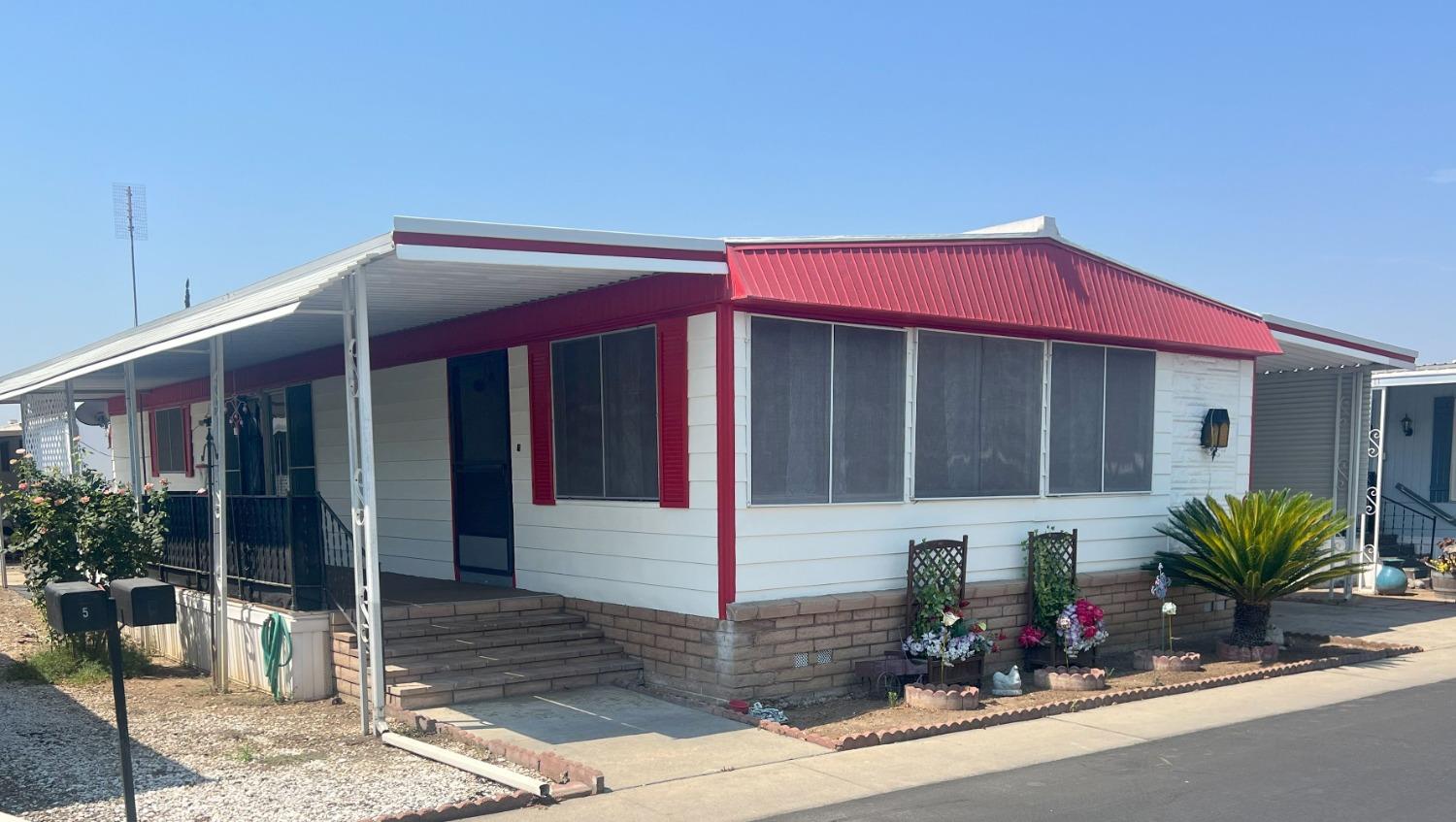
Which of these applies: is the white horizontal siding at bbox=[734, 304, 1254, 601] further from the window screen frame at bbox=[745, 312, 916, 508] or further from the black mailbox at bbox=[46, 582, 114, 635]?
the black mailbox at bbox=[46, 582, 114, 635]

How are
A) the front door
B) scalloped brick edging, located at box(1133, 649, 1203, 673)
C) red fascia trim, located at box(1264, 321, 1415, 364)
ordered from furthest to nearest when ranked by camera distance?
red fascia trim, located at box(1264, 321, 1415, 364) < the front door < scalloped brick edging, located at box(1133, 649, 1203, 673)

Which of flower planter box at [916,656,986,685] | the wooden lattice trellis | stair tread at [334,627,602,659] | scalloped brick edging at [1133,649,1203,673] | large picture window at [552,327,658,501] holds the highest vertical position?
large picture window at [552,327,658,501]

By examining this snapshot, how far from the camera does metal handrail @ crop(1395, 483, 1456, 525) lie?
17250mm

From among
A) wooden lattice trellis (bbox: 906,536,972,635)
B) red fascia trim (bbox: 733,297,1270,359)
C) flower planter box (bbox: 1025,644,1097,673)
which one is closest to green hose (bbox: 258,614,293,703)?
red fascia trim (bbox: 733,297,1270,359)

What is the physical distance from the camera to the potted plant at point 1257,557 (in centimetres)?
998

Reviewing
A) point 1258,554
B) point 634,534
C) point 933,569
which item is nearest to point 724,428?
point 634,534

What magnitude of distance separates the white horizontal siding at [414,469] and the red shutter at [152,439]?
23.6ft

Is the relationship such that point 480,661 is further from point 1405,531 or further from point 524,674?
point 1405,531

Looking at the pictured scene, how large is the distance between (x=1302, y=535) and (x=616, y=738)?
668cm

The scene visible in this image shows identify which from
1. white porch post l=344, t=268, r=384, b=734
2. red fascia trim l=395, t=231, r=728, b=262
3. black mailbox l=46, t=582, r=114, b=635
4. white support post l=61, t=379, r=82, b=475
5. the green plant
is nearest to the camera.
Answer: black mailbox l=46, t=582, r=114, b=635

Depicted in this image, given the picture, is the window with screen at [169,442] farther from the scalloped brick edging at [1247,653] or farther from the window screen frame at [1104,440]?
the scalloped brick edging at [1247,653]

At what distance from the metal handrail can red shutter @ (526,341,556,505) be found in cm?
1492

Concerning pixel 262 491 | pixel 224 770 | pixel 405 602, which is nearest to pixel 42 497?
pixel 405 602

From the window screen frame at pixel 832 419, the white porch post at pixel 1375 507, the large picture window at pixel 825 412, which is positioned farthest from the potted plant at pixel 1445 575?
the large picture window at pixel 825 412
